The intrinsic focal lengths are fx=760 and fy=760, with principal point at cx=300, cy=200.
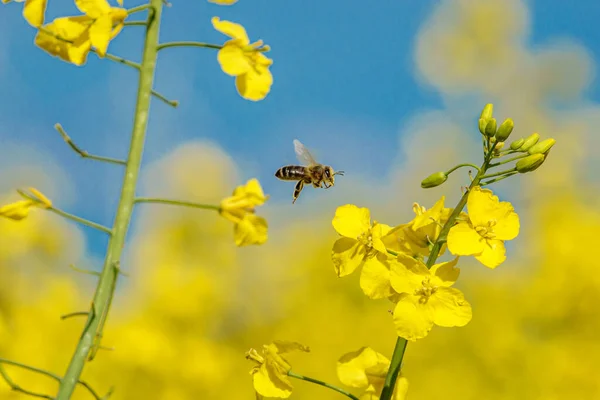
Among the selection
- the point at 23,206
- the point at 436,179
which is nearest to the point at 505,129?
the point at 436,179

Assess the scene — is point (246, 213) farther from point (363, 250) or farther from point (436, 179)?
point (436, 179)

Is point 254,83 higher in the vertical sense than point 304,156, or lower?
lower

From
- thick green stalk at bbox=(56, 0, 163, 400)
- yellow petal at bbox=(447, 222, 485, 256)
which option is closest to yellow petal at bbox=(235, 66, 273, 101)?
thick green stalk at bbox=(56, 0, 163, 400)

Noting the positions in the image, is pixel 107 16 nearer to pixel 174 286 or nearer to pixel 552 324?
pixel 174 286

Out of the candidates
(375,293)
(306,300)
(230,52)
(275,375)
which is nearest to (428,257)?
(375,293)

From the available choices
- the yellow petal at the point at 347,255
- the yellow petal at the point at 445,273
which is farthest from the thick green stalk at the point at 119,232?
the yellow petal at the point at 445,273
